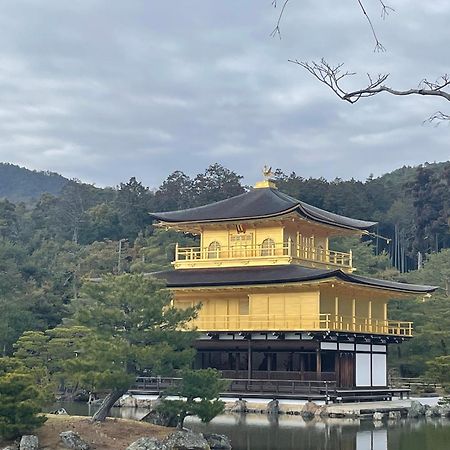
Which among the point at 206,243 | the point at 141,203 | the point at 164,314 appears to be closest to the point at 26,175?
the point at 141,203

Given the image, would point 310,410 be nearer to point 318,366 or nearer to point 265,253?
point 318,366

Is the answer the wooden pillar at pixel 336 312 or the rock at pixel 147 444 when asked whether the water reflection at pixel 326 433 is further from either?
the wooden pillar at pixel 336 312

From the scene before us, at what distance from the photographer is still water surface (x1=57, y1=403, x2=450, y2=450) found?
2170 cm

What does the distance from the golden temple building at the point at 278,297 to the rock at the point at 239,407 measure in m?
2.00

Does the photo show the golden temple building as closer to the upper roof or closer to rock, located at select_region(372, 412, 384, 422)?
the upper roof

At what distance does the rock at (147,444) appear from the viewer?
60.7ft

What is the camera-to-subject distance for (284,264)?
122ft

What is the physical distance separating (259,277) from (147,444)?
17192 millimetres

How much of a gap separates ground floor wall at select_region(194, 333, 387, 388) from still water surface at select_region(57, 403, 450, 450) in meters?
3.87

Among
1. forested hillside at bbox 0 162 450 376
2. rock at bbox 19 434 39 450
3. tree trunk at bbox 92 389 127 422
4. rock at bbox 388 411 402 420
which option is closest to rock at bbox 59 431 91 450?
rock at bbox 19 434 39 450

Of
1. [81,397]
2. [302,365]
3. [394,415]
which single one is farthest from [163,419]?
[81,397]

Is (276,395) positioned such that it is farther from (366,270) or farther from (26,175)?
(26,175)

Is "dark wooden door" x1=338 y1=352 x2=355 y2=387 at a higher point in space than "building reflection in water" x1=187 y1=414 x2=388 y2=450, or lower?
higher

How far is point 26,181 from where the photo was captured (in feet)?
612
